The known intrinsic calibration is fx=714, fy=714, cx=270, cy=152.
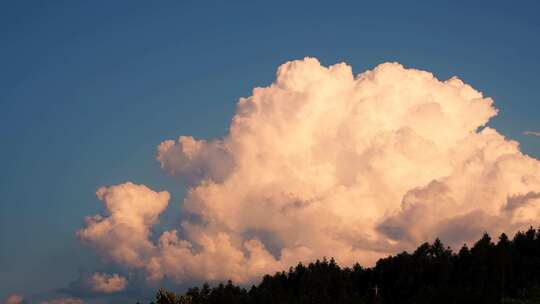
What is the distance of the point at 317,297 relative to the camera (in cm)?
13188

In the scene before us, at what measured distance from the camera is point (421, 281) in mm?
156125

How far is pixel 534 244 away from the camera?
177 metres

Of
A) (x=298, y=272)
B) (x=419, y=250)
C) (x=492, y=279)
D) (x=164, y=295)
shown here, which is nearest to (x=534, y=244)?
(x=419, y=250)

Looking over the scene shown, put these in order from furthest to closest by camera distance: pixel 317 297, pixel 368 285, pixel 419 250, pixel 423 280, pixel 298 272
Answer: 1. pixel 298 272
2. pixel 419 250
3. pixel 368 285
4. pixel 423 280
5. pixel 317 297

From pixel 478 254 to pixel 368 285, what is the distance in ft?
93.4

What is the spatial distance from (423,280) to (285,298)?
109 feet

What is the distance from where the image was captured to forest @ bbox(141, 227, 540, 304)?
432ft

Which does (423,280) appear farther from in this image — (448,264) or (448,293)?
(448,293)

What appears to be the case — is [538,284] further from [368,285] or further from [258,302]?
[258,302]

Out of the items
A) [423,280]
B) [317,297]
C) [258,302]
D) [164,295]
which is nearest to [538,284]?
[423,280]

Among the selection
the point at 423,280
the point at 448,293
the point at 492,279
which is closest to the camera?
the point at 448,293

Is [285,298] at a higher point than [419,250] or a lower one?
lower

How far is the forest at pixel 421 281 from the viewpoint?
131625 millimetres

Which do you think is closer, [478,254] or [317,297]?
[317,297]
